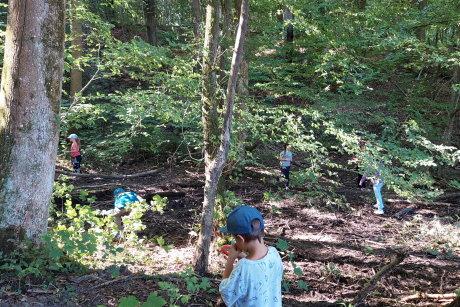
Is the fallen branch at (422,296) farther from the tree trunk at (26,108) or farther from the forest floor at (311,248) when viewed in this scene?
the tree trunk at (26,108)

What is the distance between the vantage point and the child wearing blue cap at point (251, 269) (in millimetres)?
2674

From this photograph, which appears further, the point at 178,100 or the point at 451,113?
the point at 451,113

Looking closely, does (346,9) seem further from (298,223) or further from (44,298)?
(44,298)

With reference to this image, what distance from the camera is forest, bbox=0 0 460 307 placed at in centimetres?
482

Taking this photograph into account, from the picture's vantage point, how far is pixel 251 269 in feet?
8.74

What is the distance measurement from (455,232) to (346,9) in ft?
20.7

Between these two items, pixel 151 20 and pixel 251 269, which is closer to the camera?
pixel 251 269

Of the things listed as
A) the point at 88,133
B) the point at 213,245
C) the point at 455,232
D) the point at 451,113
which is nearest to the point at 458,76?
the point at 451,113

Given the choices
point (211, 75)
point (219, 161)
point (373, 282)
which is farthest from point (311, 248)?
point (211, 75)

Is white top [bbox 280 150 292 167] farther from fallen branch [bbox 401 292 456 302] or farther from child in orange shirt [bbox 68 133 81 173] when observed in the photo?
fallen branch [bbox 401 292 456 302]

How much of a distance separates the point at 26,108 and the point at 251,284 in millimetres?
3537

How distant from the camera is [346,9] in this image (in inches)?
459

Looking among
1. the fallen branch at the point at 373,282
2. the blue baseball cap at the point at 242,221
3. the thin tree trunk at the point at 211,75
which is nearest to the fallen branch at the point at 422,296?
the fallen branch at the point at 373,282

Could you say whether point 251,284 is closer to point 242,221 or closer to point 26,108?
point 242,221
